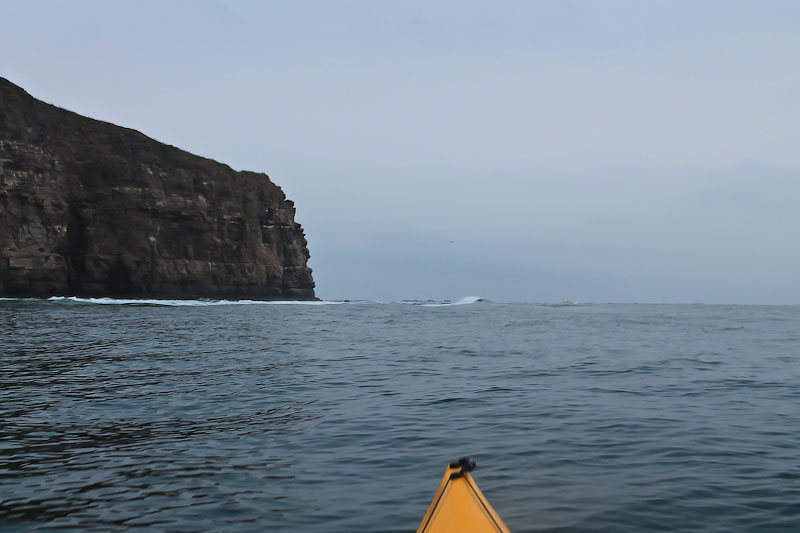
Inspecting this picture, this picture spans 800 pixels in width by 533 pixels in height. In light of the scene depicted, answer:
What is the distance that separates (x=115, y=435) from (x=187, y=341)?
A: 16.5 m

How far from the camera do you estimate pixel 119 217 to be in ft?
268

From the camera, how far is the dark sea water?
619cm

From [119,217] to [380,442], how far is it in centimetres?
8286

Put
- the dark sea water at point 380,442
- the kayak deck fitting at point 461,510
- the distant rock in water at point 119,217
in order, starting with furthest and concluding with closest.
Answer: the distant rock in water at point 119,217, the dark sea water at point 380,442, the kayak deck fitting at point 461,510

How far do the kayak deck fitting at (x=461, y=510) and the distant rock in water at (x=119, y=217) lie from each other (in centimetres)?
7499

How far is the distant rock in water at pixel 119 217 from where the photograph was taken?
69.4m

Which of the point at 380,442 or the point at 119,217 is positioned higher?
the point at 119,217

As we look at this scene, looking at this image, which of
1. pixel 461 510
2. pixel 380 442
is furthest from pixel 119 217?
pixel 461 510

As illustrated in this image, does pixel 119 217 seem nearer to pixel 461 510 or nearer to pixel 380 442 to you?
pixel 380 442

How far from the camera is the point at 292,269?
108 metres

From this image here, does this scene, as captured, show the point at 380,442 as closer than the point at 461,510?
No

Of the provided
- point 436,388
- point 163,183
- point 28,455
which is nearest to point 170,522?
point 28,455

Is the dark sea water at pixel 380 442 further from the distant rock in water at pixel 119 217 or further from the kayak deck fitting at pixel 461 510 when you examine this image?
the distant rock in water at pixel 119 217

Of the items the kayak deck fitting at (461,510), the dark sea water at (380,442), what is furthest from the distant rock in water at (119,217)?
the kayak deck fitting at (461,510)
